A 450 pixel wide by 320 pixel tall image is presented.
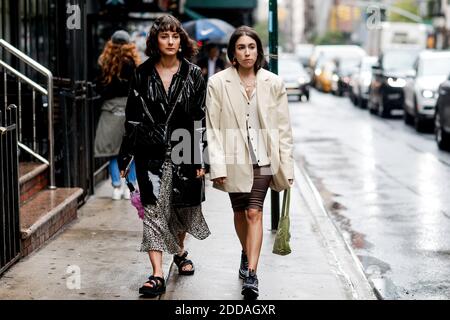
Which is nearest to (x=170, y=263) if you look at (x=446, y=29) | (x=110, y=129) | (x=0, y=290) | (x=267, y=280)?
(x=267, y=280)

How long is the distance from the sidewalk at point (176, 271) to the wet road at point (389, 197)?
331 millimetres

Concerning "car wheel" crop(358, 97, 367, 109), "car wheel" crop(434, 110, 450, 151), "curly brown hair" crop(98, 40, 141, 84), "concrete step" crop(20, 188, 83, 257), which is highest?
"curly brown hair" crop(98, 40, 141, 84)

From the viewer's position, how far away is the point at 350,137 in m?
21.0

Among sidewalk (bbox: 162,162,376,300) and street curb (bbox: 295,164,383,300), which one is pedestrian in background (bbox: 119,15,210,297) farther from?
street curb (bbox: 295,164,383,300)

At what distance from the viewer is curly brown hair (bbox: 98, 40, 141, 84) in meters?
10.5

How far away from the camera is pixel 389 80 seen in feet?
88.1

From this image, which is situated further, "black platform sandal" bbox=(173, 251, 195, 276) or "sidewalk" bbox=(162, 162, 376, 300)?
"black platform sandal" bbox=(173, 251, 195, 276)

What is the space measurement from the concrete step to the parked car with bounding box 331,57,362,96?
2921cm

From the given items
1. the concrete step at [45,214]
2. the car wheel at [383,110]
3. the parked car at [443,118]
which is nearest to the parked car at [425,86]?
the car wheel at [383,110]

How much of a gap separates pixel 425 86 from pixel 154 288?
16197 mm

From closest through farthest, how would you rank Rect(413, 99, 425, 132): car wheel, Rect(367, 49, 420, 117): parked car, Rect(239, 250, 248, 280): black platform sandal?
Rect(239, 250, 248, 280): black platform sandal → Rect(413, 99, 425, 132): car wheel → Rect(367, 49, 420, 117): parked car

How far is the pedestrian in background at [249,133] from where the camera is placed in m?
6.81

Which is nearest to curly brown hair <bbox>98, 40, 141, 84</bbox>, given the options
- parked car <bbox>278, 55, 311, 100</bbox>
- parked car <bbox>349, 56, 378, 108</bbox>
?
parked car <bbox>349, 56, 378, 108</bbox>

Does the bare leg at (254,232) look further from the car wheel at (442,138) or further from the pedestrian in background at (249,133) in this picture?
the car wheel at (442,138)
